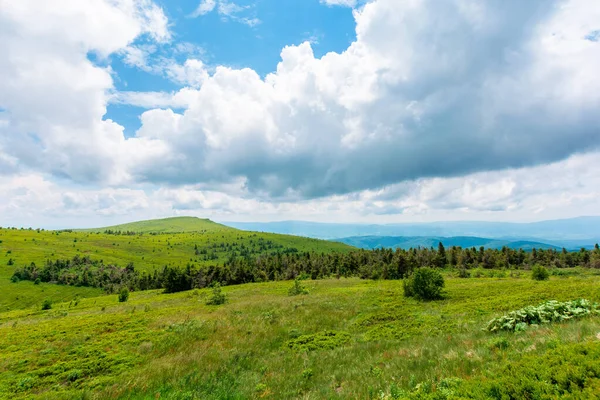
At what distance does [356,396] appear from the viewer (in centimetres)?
968

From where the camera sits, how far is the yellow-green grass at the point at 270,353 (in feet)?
34.1

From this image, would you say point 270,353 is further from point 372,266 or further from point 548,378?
point 372,266

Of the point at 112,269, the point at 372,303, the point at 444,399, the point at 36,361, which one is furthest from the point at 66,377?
the point at 112,269

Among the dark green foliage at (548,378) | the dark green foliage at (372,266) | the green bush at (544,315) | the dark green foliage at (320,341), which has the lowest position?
the dark green foliage at (372,266)

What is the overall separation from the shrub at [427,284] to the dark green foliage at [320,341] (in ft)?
57.6

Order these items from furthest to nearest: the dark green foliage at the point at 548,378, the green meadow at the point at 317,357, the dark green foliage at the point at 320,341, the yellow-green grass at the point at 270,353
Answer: the dark green foliage at the point at 320,341, the yellow-green grass at the point at 270,353, the green meadow at the point at 317,357, the dark green foliage at the point at 548,378

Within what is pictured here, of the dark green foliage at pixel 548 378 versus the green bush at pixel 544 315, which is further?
the green bush at pixel 544 315

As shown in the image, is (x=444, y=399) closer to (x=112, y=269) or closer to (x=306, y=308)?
(x=306, y=308)

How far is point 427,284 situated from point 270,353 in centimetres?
2405

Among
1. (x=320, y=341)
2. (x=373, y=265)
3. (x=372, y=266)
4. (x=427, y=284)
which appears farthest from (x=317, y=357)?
(x=373, y=265)

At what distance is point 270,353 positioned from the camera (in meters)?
17.3

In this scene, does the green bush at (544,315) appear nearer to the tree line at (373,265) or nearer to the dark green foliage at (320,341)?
the dark green foliage at (320,341)

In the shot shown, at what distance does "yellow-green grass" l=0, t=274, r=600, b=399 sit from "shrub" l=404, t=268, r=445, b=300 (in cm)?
665

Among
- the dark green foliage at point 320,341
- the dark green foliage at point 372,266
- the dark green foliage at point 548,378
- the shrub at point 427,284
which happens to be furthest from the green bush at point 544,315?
the dark green foliage at point 372,266
